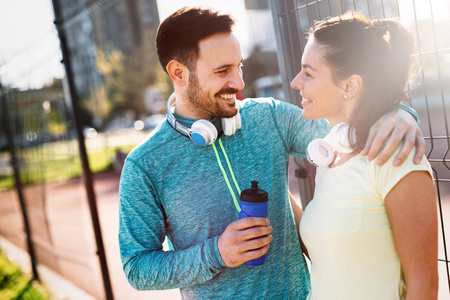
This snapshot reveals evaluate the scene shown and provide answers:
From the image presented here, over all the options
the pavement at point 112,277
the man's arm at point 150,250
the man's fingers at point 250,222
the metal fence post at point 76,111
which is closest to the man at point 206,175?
the man's arm at point 150,250

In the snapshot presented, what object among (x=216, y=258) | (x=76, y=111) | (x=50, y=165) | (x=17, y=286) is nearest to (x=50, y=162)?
(x=50, y=165)

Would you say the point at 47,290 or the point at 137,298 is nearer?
the point at 137,298

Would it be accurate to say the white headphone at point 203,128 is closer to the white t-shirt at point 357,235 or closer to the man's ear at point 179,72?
the man's ear at point 179,72

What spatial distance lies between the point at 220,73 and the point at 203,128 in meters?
0.29

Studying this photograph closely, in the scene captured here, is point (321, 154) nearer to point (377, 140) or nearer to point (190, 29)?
point (377, 140)

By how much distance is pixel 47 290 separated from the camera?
5.48m

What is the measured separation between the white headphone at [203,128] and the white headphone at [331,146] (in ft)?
1.35

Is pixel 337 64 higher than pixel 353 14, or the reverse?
pixel 353 14

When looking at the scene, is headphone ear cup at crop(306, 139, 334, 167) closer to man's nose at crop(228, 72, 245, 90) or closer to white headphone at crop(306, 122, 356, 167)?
white headphone at crop(306, 122, 356, 167)

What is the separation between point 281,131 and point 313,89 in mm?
425

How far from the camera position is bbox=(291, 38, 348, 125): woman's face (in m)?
1.61

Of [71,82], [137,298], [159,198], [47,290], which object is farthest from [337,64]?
[47,290]

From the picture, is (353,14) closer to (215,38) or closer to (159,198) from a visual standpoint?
(215,38)

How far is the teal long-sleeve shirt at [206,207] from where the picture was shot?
5.75ft
